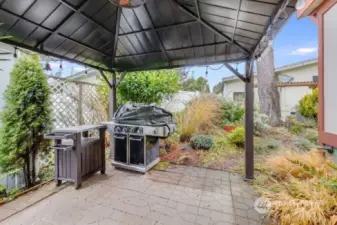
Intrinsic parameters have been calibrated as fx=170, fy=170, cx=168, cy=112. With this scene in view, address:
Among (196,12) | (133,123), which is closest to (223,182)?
(133,123)

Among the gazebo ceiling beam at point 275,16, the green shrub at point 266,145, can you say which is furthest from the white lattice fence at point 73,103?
the green shrub at point 266,145

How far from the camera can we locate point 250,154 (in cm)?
348

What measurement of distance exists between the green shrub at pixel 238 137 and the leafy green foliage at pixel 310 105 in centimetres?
418

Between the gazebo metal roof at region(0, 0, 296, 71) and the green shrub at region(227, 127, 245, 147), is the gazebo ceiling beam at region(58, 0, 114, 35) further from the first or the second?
the green shrub at region(227, 127, 245, 147)

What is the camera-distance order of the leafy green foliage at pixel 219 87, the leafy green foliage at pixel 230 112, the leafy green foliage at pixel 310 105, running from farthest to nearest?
1. the leafy green foliage at pixel 219 87
2. the leafy green foliage at pixel 310 105
3. the leafy green foliage at pixel 230 112

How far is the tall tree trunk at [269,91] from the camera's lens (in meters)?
7.39

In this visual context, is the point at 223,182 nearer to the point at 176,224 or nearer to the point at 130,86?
the point at 176,224

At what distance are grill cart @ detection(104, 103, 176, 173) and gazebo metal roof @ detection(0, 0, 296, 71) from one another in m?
1.35

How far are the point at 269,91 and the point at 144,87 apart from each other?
5.60m

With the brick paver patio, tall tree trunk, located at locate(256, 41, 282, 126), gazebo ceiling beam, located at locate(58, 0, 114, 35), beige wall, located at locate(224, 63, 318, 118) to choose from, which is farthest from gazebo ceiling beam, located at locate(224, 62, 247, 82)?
beige wall, located at locate(224, 63, 318, 118)

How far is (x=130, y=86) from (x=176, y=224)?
430 cm

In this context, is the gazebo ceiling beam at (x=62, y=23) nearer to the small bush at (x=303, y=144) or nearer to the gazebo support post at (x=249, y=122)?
the gazebo support post at (x=249, y=122)

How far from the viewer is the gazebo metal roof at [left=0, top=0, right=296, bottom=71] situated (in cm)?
227

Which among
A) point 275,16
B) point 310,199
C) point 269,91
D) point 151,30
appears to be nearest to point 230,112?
point 269,91
